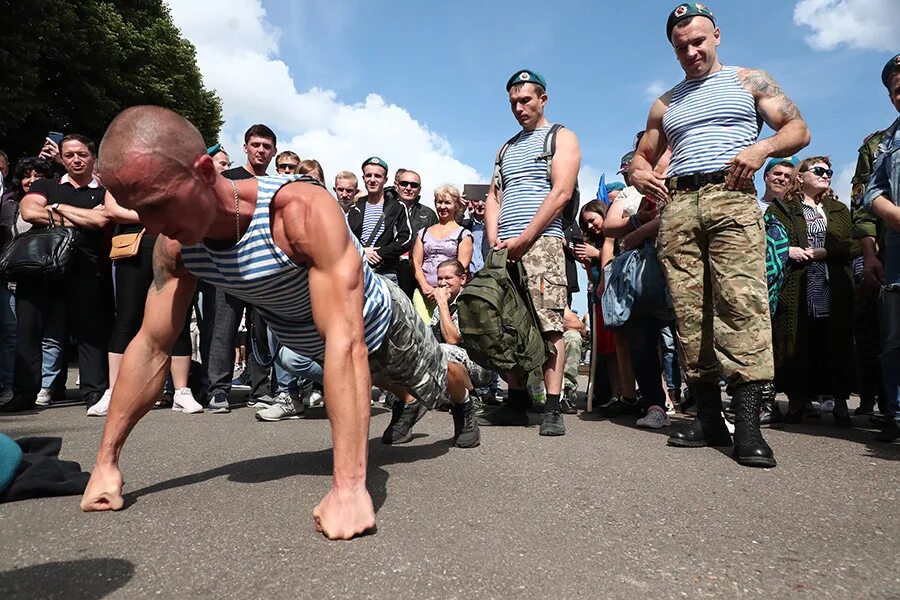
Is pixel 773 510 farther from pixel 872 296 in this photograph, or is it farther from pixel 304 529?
pixel 872 296

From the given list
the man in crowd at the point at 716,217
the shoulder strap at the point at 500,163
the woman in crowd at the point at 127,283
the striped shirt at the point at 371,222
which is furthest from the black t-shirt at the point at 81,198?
the man in crowd at the point at 716,217

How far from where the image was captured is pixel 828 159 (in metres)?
5.61

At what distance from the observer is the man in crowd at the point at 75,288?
17.2 ft

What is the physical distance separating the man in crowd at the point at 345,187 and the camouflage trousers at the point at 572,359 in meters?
2.81

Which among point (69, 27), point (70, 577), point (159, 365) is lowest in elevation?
point (70, 577)

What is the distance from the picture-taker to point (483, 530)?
1964 mm

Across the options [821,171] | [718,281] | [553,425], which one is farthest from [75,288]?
[821,171]

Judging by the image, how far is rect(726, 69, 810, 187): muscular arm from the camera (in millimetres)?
3279

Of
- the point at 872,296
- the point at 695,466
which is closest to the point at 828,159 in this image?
the point at 872,296

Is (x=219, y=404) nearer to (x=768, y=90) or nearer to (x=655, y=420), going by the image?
(x=655, y=420)

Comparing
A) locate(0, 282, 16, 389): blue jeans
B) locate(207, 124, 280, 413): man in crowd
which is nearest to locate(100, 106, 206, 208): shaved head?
locate(207, 124, 280, 413): man in crowd

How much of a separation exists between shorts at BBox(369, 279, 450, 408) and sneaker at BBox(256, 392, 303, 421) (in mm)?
2120

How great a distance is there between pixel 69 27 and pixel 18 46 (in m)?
1.89

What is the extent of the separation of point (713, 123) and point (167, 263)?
9.19ft
